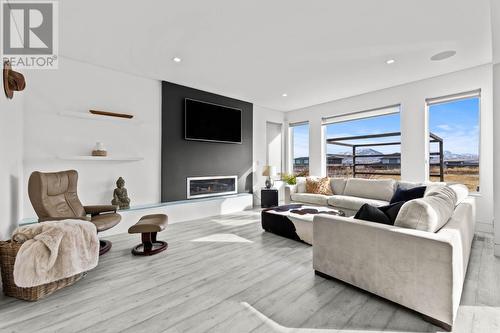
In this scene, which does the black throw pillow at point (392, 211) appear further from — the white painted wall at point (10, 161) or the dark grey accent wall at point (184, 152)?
the dark grey accent wall at point (184, 152)

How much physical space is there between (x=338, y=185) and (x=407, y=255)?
356cm

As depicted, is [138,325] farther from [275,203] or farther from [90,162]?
[275,203]

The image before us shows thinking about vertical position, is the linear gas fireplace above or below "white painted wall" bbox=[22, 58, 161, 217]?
below

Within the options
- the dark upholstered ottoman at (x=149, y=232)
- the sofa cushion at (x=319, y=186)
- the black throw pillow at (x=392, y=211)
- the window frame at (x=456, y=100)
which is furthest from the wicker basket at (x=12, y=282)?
the window frame at (x=456, y=100)

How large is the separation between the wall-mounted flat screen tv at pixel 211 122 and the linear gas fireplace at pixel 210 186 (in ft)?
2.87

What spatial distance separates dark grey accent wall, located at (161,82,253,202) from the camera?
4.60 metres

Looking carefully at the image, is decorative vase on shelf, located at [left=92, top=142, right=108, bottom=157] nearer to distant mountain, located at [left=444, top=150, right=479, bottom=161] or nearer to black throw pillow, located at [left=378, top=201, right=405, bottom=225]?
black throw pillow, located at [left=378, top=201, right=405, bottom=225]

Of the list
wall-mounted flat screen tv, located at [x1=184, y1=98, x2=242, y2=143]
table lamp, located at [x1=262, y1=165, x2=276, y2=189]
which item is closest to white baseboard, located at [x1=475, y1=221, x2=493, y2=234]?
table lamp, located at [x1=262, y1=165, x2=276, y2=189]

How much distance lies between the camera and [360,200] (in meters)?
4.24

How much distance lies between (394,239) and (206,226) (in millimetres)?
3069

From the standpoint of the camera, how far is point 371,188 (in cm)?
455

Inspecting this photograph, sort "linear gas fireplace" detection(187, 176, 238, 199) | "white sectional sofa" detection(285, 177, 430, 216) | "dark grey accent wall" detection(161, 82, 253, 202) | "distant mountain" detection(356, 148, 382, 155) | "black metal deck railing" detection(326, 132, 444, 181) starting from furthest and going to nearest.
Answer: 1. "distant mountain" detection(356, 148, 382, 155)
2. "linear gas fireplace" detection(187, 176, 238, 199)
3. "dark grey accent wall" detection(161, 82, 253, 202)
4. "black metal deck railing" detection(326, 132, 444, 181)
5. "white sectional sofa" detection(285, 177, 430, 216)

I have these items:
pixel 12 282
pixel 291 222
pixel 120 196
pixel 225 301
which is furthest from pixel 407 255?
pixel 120 196

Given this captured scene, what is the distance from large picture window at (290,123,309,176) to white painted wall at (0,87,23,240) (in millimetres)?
5760
